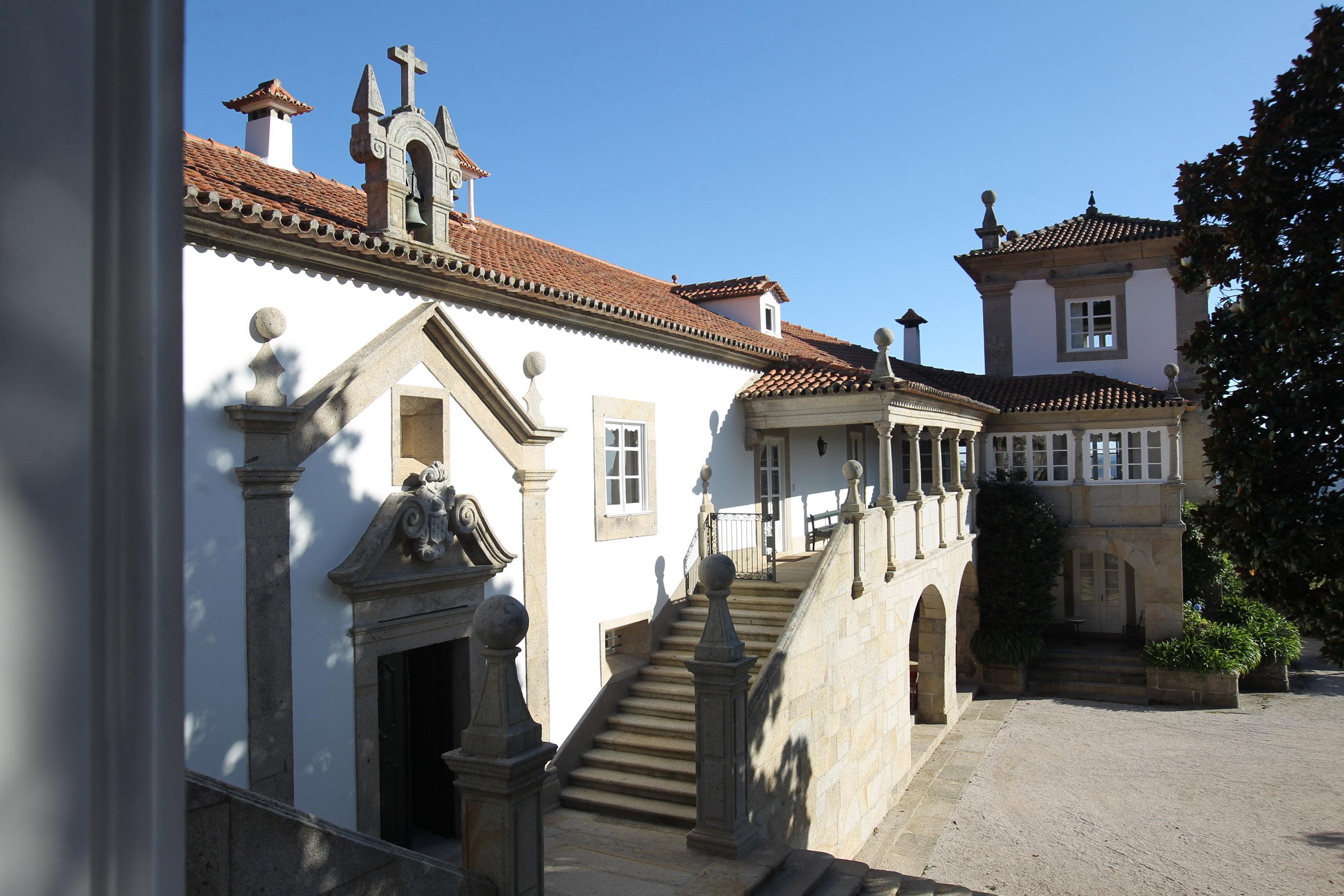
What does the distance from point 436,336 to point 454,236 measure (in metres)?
3.71

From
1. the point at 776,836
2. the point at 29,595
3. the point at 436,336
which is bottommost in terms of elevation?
the point at 776,836

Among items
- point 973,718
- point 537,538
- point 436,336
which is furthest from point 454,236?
point 973,718

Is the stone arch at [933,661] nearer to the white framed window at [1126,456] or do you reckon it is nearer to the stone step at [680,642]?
the stone step at [680,642]

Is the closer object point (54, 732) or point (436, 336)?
point (54, 732)

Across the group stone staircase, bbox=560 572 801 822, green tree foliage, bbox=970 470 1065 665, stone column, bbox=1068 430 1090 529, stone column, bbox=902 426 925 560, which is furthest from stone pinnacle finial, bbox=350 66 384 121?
stone column, bbox=1068 430 1090 529

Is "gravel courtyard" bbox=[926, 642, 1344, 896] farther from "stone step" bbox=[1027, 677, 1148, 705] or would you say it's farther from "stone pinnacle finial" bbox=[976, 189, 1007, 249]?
"stone pinnacle finial" bbox=[976, 189, 1007, 249]

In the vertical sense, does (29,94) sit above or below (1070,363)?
below

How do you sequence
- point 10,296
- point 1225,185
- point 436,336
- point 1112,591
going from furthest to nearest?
point 1112,591
point 436,336
point 1225,185
point 10,296

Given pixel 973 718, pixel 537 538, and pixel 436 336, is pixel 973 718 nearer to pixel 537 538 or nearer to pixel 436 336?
pixel 537 538

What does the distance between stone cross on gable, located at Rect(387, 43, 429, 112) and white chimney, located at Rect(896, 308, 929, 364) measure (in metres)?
19.9

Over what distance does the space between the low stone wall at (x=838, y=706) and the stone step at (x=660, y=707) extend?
147 centimetres

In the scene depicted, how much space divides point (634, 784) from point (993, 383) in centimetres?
1744

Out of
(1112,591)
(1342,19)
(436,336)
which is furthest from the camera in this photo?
(1112,591)

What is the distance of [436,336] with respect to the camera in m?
8.91
